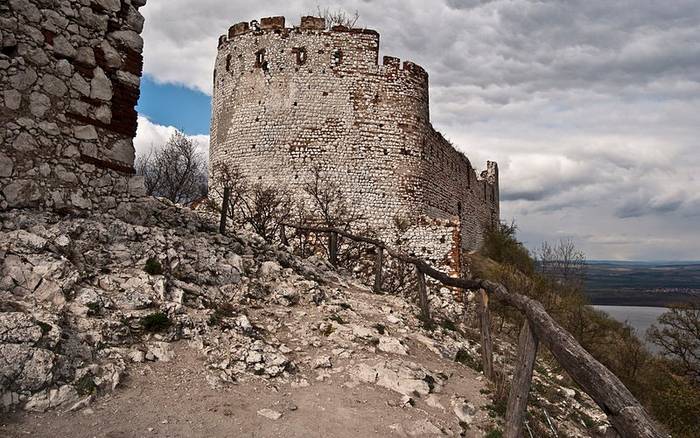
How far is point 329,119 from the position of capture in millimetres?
16781

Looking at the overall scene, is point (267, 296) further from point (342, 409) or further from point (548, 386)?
point (548, 386)

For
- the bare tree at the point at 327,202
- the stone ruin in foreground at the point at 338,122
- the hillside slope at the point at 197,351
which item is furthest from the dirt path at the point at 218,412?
the stone ruin in foreground at the point at 338,122

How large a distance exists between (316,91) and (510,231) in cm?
1936

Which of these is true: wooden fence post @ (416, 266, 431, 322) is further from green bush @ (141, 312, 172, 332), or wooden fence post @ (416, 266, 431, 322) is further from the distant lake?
the distant lake

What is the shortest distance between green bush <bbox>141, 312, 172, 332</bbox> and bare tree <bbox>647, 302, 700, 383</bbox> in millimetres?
21620

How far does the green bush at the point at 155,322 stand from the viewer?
5.54 m

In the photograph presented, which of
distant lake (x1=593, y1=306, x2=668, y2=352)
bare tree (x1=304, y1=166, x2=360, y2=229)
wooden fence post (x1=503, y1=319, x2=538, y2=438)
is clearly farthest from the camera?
distant lake (x1=593, y1=306, x2=668, y2=352)

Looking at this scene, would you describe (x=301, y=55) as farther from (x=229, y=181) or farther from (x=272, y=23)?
(x=229, y=181)

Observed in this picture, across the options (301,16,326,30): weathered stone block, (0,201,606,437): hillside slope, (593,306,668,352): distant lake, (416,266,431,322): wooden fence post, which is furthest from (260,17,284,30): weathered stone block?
(593,306,668,352): distant lake

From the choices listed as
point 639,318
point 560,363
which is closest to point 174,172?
point 560,363

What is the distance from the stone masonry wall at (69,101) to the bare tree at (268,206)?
24.5 feet

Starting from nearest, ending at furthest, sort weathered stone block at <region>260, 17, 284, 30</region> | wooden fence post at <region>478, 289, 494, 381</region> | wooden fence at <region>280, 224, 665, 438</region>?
1. wooden fence at <region>280, 224, 665, 438</region>
2. wooden fence post at <region>478, 289, 494, 381</region>
3. weathered stone block at <region>260, 17, 284, 30</region>

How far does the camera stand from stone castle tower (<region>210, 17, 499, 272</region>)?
54.6 feet

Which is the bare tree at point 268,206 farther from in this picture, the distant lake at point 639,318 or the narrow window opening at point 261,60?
the distant lake at point 639,318
